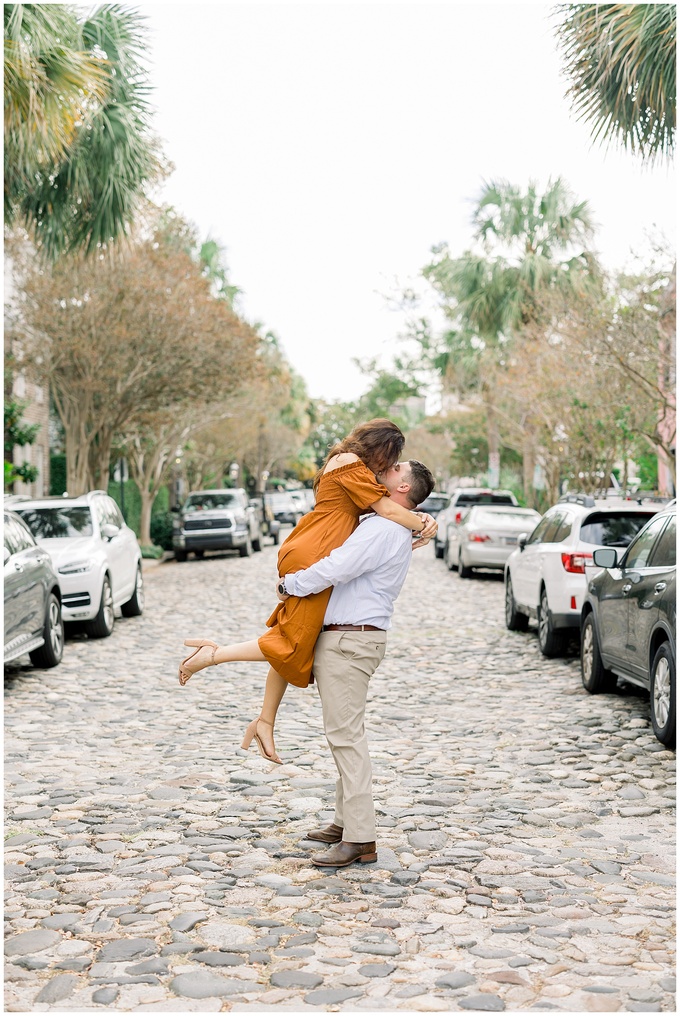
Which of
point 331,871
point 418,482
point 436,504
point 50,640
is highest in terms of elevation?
point 418,482

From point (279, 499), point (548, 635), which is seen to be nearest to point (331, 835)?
point (548, 635)

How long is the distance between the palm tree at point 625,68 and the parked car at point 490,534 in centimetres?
1049

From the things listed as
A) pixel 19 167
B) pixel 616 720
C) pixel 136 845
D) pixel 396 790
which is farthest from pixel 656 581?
pixel 19 167

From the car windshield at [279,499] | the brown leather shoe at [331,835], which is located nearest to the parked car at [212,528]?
the car windshield at [279,499]

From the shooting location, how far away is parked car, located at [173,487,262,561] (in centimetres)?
2875

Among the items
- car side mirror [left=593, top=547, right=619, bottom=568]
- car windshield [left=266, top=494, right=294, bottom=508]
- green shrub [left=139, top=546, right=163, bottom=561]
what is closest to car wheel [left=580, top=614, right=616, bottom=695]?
car side mirror [left=593, top=547, right=619, bottom=568]

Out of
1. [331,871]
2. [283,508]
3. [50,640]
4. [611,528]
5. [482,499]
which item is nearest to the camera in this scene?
[331,871]

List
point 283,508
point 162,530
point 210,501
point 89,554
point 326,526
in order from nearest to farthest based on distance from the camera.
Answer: point 326,526 → point 89,554 → point 210,501 → point 162,530 → point 283,508

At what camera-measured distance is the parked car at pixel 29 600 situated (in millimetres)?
9953

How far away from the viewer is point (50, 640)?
1119 centimetres

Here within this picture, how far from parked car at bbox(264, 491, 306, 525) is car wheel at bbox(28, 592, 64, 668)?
37.4m

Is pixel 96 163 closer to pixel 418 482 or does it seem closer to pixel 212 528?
pixel 418 482

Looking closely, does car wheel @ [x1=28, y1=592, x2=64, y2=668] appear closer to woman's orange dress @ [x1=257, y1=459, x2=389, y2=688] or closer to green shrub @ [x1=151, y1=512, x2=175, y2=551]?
woman's orange dress @ [x1=257, y1=459, x2=389, y2=688]

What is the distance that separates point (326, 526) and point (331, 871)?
4.91 feet
